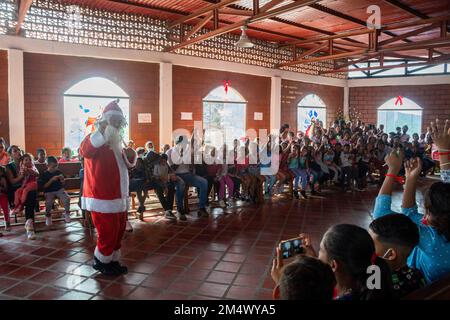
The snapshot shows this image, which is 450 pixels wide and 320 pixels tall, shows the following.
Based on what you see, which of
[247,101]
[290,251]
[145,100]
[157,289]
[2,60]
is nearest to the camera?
[290,251]

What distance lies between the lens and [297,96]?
1316cm

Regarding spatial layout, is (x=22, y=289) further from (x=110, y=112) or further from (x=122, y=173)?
(x=110, y=112)

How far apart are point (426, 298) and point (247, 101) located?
10563 mm

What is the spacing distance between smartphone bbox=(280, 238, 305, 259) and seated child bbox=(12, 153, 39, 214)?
14.5 ft

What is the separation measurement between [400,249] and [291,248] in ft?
1.80

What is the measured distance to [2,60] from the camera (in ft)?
24.9

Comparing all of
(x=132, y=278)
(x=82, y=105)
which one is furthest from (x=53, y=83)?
(x=132, y=278)

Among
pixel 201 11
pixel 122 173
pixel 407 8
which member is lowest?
pixel 122 173

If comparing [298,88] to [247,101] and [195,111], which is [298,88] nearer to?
[247,101]

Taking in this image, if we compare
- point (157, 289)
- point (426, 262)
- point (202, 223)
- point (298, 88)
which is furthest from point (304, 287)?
point (298, 88)

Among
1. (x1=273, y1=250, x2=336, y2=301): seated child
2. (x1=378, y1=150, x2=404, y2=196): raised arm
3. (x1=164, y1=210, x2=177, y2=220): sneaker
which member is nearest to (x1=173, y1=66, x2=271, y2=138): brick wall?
(x1=164, y1=210, x2=177, y2=220): sneaker

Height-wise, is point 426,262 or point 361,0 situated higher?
point 361,0

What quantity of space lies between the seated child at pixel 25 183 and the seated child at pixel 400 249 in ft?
15.8

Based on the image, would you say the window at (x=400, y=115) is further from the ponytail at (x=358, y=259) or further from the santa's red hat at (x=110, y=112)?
the ponytail at (x=358, y=259)
